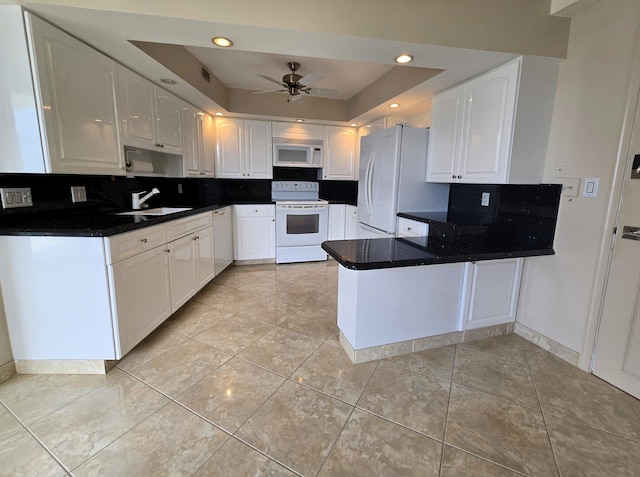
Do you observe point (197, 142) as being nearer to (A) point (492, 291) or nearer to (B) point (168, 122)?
(B) point (168, 122)

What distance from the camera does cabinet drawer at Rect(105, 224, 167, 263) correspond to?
5.68 ft

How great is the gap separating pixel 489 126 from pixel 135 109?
2853 millimetres

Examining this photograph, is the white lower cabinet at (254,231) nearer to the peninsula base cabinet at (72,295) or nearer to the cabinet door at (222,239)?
the cabinet door at (222,239)

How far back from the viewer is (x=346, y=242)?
2092 mm

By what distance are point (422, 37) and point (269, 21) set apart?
0.93 meters

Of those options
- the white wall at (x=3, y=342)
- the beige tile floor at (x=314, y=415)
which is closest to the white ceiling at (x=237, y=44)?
the white wall at (x=3, y=342)

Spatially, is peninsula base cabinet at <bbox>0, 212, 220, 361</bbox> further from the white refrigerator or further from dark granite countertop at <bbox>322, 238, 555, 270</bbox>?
the white refrigerator

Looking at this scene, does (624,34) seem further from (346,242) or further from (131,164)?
(131,164)

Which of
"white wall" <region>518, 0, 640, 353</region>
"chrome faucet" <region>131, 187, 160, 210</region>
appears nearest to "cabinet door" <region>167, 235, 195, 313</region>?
"chrome faucet" <region>131, 187, 160, 210</region>

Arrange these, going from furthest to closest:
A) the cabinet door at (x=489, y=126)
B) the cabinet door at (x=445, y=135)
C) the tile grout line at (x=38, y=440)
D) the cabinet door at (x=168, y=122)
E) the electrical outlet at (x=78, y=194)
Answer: the cabinet door at (x=168, y=122), the cabinet door at (x=445, y=135), the electrical outlet at (x=78, y=194), the cabinet door at (x=489, y=126), the tile grout line at (x=38, y=440)

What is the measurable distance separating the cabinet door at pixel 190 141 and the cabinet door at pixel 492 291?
10.1 feet

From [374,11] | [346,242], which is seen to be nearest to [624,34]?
[374,11]

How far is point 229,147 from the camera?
4098mm

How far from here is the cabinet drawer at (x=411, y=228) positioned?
2.72 metres
